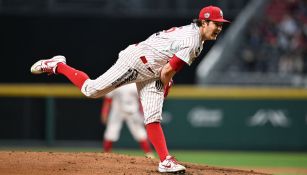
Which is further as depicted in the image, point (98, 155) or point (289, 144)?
point (289, 144)

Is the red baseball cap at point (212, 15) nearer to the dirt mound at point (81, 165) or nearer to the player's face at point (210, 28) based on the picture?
the player's face at point (210, 28)

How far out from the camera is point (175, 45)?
7176 millimetres

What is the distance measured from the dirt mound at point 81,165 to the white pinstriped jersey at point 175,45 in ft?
3.93

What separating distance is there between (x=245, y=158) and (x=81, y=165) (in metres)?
7.23

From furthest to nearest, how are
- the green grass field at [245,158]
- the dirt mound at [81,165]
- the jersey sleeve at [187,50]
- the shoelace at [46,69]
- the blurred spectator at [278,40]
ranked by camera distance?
the blurred spectator at [278,40] < the green grass field at [245,158] < the shoelace at [46,69] < the dirt mound at [81,165] < the jersey sleeve at [187,50]

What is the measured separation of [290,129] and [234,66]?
223 centimetres

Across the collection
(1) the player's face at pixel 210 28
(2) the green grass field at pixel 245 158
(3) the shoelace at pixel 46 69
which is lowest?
(2) the green grass field at pixel 245 158

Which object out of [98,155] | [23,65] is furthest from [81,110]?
[98,155]

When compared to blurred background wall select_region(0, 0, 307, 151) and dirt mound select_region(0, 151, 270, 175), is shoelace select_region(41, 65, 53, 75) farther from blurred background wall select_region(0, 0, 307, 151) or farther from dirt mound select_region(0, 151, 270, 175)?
blurred background wall select_region(0, 0, 307, 151)

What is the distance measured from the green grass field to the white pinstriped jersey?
4800mm

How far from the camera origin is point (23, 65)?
16.3 m

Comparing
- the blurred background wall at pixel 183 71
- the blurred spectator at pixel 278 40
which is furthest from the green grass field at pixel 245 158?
the blurred spectator at pixel 278 40

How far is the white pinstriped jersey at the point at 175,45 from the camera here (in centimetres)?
704

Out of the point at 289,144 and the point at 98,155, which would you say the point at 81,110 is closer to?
the point at 289,144
